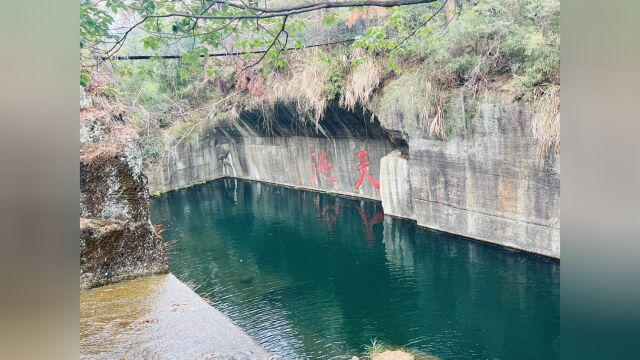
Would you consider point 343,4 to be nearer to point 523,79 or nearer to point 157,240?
point 157,240

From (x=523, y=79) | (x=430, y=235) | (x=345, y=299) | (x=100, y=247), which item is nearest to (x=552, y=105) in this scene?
(x=523, y=79)

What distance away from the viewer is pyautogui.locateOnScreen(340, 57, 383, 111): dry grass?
12.1 m

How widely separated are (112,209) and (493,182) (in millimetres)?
7417

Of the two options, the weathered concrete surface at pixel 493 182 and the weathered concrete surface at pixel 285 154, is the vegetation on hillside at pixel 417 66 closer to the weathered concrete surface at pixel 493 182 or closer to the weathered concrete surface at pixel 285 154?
the weathered concrete surface at pixel 493 182

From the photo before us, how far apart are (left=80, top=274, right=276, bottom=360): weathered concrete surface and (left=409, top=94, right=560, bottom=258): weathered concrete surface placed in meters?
6.88

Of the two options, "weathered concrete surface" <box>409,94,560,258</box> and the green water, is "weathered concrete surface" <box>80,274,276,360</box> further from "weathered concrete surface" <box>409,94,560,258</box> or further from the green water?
"weathered concrete surface" <box>409,94,560,258</box>

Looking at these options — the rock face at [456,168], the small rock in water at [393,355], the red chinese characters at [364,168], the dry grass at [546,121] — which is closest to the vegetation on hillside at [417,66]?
the dry grass at [546,121]

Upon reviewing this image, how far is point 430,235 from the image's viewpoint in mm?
11117

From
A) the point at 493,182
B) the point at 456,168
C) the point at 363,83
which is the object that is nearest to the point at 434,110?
the point at 456,168

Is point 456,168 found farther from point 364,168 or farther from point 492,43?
point 364,168

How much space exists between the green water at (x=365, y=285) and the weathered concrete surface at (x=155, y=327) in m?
2.53

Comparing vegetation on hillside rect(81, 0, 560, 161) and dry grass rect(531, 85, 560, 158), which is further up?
vegetation on hillside rect(81, 0, 560, 161)

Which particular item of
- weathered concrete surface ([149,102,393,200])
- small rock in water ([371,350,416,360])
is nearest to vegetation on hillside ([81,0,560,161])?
weathered concrete surface ([149,102,393,200])
